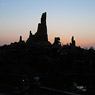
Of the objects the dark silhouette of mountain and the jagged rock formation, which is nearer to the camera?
the dark silhouette of mountain

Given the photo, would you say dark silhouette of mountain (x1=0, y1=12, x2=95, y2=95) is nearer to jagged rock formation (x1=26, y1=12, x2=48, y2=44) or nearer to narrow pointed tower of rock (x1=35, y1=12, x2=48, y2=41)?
jagged rock formation (x1=26, y1=12, x2=48, y2=44)

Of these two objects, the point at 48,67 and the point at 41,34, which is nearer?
the point at 48,67

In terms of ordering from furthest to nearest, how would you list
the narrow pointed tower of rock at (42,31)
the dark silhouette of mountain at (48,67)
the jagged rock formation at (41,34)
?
the narrow pointed tower of rock at (42,31), the jagged rock formation at (41,34), the dark silhouette of mountain at (48,67)

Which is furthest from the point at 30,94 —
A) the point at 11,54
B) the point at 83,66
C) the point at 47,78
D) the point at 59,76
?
the point at 11,54

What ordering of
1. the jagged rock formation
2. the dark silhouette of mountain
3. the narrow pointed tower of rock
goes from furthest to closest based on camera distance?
the narrow pointed tower of rock < the jagged rock formation < the dark silhouette of mountain

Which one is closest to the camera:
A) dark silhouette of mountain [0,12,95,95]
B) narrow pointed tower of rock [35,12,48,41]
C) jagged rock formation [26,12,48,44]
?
dark silhouette of mountain [0,12,95,95]

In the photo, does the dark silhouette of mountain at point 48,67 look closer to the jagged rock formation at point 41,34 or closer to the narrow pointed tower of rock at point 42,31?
the jagged rock formation at point 41,34

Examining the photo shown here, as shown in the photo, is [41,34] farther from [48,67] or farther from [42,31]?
[48,67]

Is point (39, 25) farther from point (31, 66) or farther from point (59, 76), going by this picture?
point (59, 76)

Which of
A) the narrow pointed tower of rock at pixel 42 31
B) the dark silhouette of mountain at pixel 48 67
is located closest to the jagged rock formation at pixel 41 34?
the narrow pointed tower of rock at pixel 42 31

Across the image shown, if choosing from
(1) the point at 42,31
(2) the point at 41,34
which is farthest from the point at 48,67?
(1) the point at 42,31

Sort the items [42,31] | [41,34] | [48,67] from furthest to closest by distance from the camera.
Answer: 1. [42,31]
2. [41,34]
3. [48,67]

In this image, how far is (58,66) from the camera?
200 ft

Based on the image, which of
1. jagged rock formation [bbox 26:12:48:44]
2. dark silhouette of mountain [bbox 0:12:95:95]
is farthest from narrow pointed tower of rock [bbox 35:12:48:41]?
dark silhouette of mountain [bbox 0:12:95:95]
